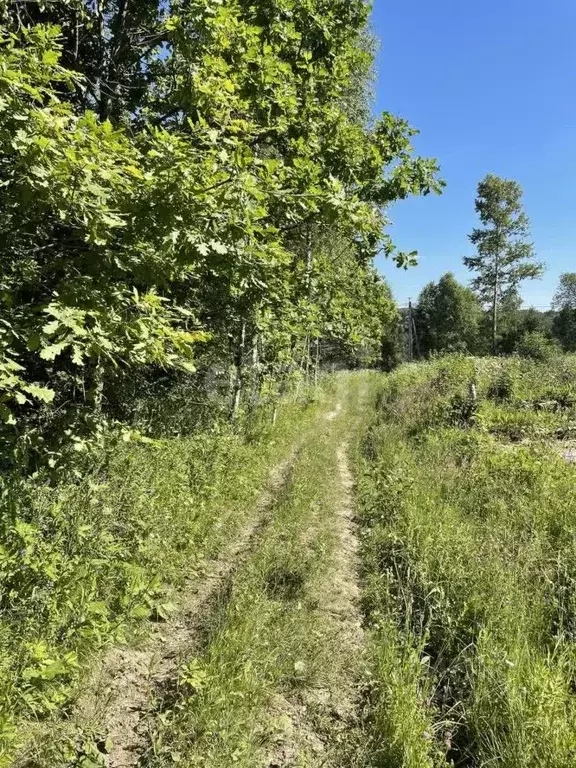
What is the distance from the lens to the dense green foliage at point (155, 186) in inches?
105

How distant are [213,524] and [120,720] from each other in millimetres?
3038

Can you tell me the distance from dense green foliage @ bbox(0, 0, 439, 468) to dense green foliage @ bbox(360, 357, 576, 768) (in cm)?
271

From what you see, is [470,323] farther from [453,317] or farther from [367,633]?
[367,633]

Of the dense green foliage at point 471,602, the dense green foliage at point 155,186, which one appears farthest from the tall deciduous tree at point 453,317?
the dense green foliage at point 155,186

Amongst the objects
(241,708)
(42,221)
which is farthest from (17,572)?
(42,221)

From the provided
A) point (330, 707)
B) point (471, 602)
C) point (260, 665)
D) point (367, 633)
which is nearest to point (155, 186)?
point (260, 665)

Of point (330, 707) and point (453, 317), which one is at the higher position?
point (453, 317)

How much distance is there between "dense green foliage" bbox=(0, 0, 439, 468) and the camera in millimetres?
2658

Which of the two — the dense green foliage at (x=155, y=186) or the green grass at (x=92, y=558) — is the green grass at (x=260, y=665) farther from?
the dense green foliage at (x=155, y=186)

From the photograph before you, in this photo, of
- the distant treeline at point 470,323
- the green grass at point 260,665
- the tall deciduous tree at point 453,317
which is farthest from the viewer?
the tall deciduous tree at point 453,317

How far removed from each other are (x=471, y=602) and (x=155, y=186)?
410 cm

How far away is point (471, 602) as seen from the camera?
166 inches

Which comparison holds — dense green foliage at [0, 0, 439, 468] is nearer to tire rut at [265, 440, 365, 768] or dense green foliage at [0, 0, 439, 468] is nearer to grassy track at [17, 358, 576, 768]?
grassy track at [17, 358, 576, 768]

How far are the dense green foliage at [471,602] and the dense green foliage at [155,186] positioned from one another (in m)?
2.71
